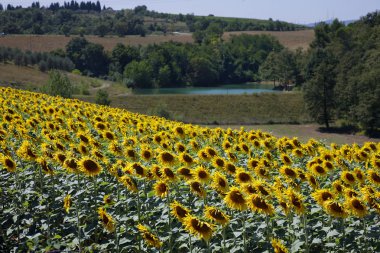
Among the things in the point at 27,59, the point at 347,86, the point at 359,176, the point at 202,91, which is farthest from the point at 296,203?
the point at 202,91

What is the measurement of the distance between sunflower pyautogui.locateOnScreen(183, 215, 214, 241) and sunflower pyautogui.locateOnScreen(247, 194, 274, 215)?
55 cm

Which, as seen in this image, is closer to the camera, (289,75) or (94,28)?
(289,75)

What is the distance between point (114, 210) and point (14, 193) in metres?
1.52

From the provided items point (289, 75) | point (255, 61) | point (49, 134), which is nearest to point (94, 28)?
point (255, 61)

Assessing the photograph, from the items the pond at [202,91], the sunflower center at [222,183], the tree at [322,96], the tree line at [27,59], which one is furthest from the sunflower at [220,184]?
the tree line at [27,59]

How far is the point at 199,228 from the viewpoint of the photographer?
4.45 meters

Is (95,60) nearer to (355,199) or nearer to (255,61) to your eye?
(255,61)

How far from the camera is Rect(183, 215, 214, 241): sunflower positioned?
441cm

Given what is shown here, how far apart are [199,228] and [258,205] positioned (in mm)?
698

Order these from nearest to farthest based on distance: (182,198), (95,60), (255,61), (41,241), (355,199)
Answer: (355,199)
(41,241)
(182,198)
(95,60)
(255,61)

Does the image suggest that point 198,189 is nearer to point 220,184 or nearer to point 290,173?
point 220,184

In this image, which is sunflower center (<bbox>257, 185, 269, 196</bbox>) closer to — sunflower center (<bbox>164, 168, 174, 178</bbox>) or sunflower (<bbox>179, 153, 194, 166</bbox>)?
sunflower center (<bbox>164, 168, 174, 178</bbox>)

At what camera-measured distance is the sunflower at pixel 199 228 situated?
4.41 meters

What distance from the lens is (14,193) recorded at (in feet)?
22.0
